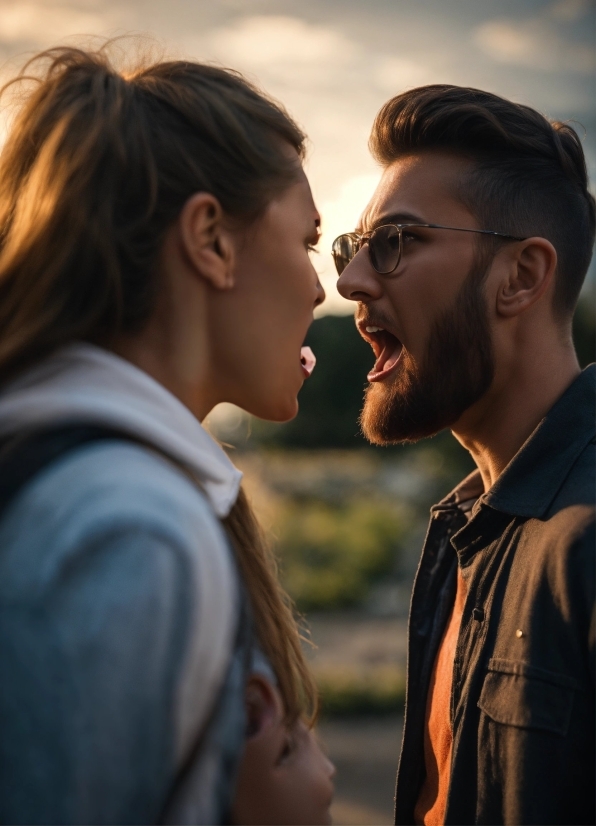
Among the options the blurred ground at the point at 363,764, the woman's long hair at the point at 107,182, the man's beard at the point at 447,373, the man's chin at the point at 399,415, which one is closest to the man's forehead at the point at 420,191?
the man's beard at the point at 447,373

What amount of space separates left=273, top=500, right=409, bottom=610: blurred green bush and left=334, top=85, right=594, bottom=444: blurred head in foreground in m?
8.56

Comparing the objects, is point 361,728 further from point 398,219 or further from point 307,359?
point 307,359

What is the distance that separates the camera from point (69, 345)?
1.41 meters

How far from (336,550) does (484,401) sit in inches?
416

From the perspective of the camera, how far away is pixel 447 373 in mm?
2717

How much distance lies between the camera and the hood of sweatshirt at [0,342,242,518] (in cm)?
125

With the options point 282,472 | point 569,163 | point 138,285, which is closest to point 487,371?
point 569,163

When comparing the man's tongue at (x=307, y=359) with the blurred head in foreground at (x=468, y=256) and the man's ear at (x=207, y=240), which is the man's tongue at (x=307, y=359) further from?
the blurred head in foreground at (x=468, y=256)

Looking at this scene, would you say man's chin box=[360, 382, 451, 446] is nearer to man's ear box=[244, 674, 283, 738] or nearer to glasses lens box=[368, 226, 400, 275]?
glasses lens box=[368, 226, 400, 275]

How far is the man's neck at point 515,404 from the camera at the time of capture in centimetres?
251

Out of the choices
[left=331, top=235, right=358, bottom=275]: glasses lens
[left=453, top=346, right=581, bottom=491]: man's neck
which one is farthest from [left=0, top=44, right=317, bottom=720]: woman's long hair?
[left=331, top=235, right=358, bottom=275]: glasses lens

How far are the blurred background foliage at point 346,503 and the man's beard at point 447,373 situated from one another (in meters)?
4.60

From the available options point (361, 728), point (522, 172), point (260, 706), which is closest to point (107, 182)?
point (260, 706)

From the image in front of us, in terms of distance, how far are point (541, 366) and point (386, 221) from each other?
783 millimetres
